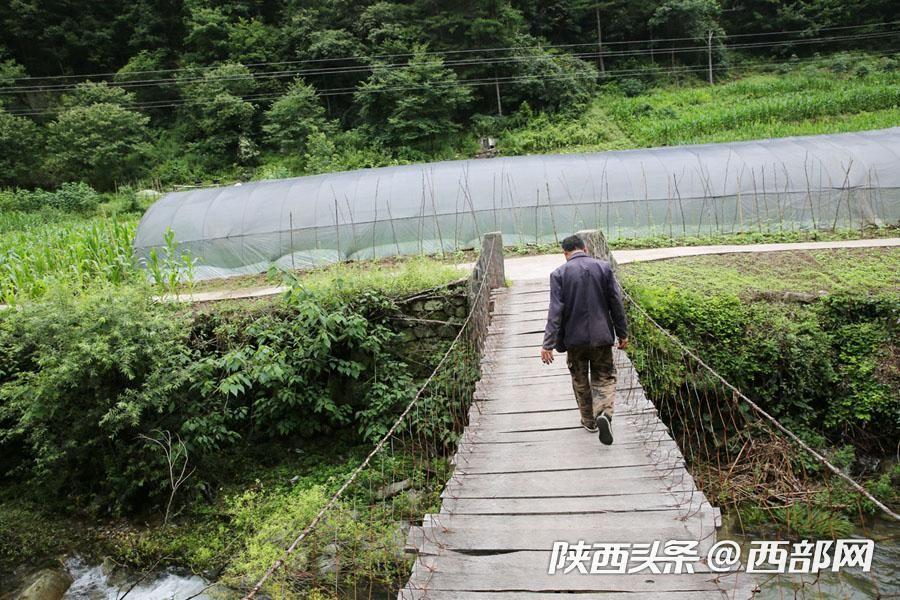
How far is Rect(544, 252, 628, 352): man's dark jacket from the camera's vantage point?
12.5 feet

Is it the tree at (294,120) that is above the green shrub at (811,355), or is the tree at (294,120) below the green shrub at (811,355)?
above

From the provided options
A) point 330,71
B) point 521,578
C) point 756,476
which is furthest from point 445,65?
point 521,578

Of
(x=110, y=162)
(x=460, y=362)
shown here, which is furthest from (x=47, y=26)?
(x=460, y=362)

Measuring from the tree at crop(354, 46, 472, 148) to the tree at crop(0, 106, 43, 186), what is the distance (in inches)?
540

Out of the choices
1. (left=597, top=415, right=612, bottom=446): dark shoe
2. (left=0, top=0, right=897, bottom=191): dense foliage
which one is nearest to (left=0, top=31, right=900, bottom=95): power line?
(left=0, top=0, right=897, bottom=191): dense foliage

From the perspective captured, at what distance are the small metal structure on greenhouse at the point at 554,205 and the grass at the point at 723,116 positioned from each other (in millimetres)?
7671

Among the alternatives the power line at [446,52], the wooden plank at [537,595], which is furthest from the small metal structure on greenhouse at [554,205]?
the power line at [446,52]

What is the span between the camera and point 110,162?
21.9 m

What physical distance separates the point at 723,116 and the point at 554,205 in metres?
12.2

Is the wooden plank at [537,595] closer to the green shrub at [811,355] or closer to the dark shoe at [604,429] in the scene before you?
the dark shoe at [604,429]

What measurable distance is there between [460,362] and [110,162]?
21.6 metres

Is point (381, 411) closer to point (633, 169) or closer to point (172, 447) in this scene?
point (172, 447)

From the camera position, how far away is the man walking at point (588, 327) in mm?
3807

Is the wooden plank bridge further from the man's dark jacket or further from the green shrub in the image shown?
the green shrub
